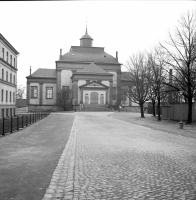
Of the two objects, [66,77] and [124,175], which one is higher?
[66,77]

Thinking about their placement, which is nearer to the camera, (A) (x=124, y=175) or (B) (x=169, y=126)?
(A) (x=124, y=175)

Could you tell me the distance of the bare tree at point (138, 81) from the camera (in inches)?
1442

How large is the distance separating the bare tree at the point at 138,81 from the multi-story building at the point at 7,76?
1689cm

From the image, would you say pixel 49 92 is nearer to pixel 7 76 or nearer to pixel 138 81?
pixel 7 76

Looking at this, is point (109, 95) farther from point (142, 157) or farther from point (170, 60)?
point (142, 157)

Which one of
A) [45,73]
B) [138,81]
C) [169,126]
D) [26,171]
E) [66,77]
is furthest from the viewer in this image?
[45,73]

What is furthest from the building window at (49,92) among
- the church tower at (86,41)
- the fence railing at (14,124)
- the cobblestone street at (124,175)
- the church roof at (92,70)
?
the cobblestone street at (124,175)

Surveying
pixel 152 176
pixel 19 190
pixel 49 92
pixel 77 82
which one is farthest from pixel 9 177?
pixel 49 92

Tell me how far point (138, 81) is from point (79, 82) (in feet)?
97.4

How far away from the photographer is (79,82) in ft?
214

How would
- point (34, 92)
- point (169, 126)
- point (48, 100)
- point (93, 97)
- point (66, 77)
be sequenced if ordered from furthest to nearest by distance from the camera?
point (48, 100)
point (66, 77)
point (34, 92)
point (93, 97)
point (169, 126)

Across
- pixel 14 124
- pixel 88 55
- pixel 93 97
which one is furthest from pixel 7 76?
pixel 88 55

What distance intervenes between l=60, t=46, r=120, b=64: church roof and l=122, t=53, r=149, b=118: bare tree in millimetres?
36124

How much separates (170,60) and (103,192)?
22.8 m
